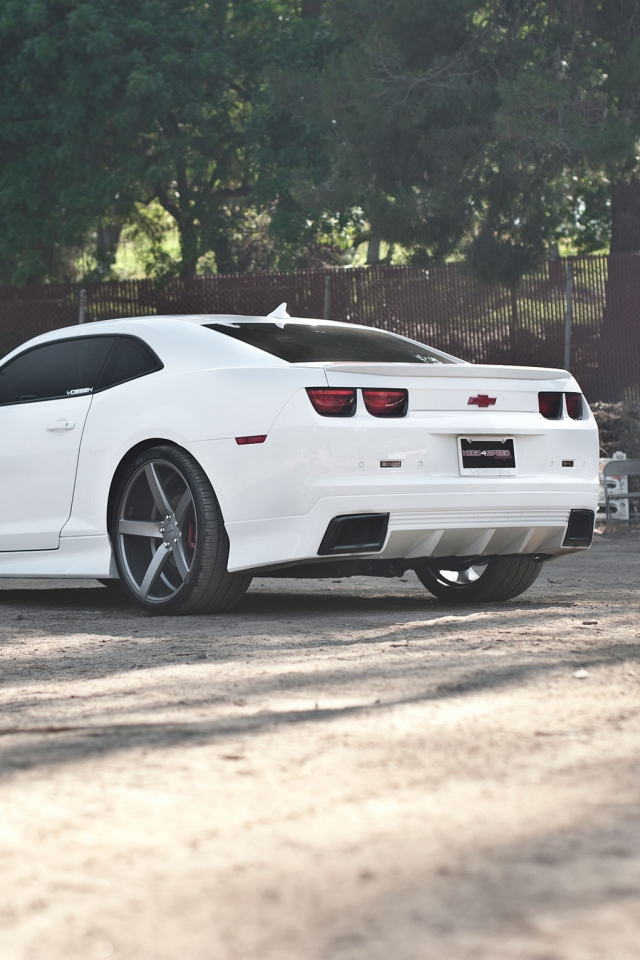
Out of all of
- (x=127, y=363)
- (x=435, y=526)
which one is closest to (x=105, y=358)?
(x=127, y=363)

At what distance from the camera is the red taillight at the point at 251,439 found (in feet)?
19.3

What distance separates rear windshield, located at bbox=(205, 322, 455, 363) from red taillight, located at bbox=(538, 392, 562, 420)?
0.63m

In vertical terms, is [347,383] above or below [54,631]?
above

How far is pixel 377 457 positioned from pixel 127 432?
129cm

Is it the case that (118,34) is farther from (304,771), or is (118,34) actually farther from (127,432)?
(304,771)

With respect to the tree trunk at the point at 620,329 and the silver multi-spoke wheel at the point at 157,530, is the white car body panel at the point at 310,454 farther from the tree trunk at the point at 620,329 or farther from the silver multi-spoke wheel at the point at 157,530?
the tree trunk at the point at 620,329

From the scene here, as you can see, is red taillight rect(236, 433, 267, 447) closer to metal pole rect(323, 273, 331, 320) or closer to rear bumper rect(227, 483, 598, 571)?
rear bumper rect(227, 483, 598, 571)

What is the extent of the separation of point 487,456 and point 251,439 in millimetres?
1134

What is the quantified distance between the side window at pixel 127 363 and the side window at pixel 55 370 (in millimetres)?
79

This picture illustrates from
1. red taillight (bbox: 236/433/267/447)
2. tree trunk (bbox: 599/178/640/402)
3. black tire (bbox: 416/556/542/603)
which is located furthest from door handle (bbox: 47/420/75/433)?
tree trunk (bbox: 599/178/640/402)

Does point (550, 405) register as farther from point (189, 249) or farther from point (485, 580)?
point (189, 249)

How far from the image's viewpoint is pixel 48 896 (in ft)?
7.61

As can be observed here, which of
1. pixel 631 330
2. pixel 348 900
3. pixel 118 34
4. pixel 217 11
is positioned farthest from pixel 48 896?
pixel 217 11

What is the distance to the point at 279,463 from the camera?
231 inches
